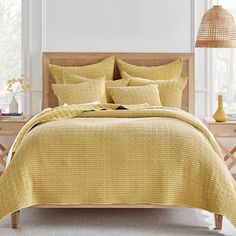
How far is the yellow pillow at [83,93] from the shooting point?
5738 millimetres

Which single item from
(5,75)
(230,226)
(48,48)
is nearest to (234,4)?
(48,48)

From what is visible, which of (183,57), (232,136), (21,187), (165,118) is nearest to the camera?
(21,187)

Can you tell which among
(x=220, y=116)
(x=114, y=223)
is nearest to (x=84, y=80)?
(x=220, y=116)

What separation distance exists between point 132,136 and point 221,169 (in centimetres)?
60

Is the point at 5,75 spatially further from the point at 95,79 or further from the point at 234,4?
the point at 234,4

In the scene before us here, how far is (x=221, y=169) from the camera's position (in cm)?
412

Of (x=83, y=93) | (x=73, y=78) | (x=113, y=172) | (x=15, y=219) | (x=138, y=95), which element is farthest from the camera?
(x=73, y=78)

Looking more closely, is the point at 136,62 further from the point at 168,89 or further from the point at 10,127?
the point at 10,127

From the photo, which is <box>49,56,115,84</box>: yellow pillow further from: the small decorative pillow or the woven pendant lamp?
the woven pendant lamp

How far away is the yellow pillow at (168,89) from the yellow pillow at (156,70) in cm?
14

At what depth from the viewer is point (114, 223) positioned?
436cm

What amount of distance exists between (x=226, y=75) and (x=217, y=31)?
0.75m

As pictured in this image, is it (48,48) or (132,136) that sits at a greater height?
(48,48)

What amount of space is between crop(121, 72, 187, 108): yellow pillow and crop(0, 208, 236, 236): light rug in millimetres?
1315
